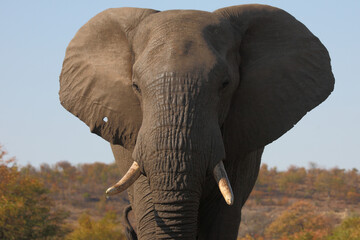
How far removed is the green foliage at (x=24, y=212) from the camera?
72.7 feet

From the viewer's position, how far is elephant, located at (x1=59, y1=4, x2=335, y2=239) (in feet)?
15.6

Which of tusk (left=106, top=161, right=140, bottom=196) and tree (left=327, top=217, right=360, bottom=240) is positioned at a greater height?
tusk (left=106, top=161, right=140, bottom=196)

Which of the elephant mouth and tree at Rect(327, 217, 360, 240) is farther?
tree at Rect(327, 217, 360, 240)

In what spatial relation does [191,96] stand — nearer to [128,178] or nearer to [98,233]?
[128,178]

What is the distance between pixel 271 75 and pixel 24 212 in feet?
60.0

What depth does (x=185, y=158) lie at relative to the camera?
15.3 feet

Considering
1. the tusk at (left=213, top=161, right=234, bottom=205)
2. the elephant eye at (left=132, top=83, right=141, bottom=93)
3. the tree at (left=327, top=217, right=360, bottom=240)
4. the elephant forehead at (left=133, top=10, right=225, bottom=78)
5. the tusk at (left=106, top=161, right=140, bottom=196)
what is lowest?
the tree at (left=327, top=217, right=360, bottom=240)

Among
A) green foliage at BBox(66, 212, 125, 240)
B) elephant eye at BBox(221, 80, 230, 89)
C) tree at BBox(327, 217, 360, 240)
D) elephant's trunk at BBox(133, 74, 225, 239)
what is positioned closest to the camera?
elephant's trunk at BBox(133, 74, 225, 239)

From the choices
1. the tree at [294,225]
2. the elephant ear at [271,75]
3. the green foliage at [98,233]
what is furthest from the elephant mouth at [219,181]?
the tree at [294,225]

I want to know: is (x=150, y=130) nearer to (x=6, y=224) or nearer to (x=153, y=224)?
(x=153, y=224)

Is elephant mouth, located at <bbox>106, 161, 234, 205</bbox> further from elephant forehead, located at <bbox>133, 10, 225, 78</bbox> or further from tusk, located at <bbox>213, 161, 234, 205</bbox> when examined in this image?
elephant forehead, located at <bbox>133, 10, 225, 78</bbox>

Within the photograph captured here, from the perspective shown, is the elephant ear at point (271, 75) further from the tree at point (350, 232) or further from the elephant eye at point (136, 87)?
the tree at point (350, 232)

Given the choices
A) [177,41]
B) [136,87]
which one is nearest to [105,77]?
[136,87]

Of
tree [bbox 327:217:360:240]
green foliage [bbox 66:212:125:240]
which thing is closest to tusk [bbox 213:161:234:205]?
tree [bbox 327:217:360:240]
